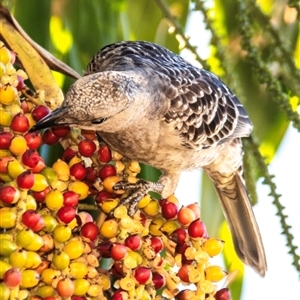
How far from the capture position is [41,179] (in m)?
0.66

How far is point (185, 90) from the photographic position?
1.23 m

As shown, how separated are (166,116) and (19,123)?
547 mm

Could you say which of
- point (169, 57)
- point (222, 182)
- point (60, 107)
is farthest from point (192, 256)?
point (222, 182)

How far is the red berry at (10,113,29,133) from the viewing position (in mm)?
680

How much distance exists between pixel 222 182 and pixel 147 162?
0.38 meters

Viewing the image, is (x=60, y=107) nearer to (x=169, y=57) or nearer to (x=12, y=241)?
(x=12, y=241)

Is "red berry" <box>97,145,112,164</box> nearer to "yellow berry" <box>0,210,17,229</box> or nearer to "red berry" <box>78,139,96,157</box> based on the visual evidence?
"red berry" <box>78,139,96,157</box>

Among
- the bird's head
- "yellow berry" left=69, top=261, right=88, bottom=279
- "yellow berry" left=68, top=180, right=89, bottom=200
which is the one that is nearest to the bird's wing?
the bird's head

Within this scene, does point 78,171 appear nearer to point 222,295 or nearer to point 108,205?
point 108,205

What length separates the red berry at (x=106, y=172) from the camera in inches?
30.7

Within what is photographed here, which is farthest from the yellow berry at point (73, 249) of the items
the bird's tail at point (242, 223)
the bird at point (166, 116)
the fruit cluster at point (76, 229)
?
the bird's tail at point (242, 223)

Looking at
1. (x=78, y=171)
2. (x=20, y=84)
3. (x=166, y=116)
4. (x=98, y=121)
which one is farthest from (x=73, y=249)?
(x=166, y=116)

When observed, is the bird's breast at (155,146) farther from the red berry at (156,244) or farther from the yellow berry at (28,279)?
the yellow berry at (28,279)

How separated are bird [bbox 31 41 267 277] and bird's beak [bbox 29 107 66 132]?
0.11 meters
